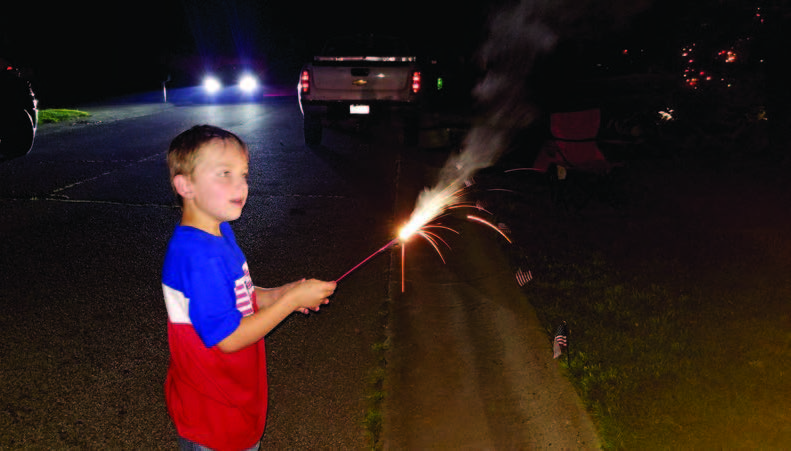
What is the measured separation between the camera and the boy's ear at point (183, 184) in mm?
1839

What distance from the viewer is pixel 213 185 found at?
1835mm

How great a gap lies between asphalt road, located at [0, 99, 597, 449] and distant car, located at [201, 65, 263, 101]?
2077 centimetres

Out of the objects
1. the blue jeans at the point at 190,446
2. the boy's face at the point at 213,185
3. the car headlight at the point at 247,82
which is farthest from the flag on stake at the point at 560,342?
the car headlight at the point at 247,82

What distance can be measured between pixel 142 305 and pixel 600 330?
3.90 metres

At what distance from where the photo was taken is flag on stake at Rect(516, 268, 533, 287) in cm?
541

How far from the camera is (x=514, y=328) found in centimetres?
448

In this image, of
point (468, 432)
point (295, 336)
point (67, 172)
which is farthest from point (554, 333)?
point (67, 172)

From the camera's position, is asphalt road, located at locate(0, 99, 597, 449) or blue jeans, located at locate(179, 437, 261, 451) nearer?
blue jeans, located at locate(179, 437, 261, 451)

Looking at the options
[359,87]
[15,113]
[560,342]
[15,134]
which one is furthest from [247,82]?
[560,342]

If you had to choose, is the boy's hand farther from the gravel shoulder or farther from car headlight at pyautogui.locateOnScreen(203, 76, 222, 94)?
car headlight at pyautogui.locateOnScreen(203, 76, 222, 94)

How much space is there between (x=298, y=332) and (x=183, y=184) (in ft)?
9.35

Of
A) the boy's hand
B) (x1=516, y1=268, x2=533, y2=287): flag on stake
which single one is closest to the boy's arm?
the boy's hand

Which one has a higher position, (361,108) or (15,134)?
(361,108)

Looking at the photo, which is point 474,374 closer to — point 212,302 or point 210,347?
point 210,347
